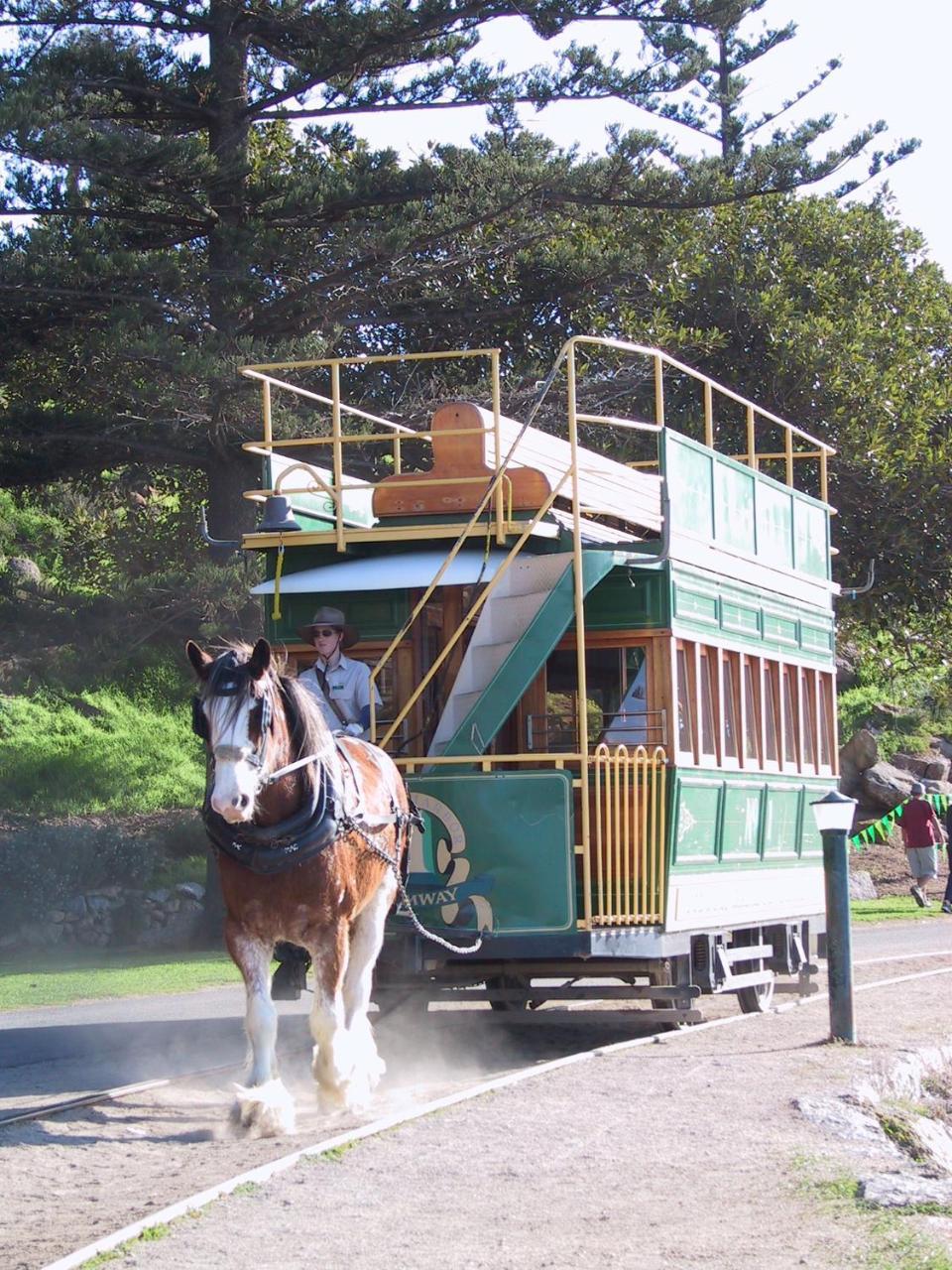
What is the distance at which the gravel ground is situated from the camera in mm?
6352

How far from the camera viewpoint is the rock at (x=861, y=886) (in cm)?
2852

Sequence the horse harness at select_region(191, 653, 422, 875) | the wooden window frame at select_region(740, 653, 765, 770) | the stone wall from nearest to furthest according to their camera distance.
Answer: the horse harness at select_region(191, 653, 422, 875) < the wooden window frame at select_region(740, 653, 765, 770) < the stone wall

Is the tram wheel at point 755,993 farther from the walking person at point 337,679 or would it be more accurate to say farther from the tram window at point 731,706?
the walking person at point 337,679

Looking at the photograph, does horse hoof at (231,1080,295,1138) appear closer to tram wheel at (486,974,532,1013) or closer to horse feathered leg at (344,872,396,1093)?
horse feathered leg at (344,872,396,1093)

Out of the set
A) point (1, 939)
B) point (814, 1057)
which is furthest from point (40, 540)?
point (814, 1057)

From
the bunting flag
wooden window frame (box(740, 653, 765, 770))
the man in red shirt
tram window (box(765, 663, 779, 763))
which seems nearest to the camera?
→ wooden window frame (box(740, 653, 765, 770))

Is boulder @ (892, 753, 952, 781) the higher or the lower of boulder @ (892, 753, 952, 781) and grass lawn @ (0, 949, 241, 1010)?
the higher

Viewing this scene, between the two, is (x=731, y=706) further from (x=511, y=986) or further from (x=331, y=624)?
(x=331, y=624)

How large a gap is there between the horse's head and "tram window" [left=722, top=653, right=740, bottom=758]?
5.13m

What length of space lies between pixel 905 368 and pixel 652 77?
6.78 metres

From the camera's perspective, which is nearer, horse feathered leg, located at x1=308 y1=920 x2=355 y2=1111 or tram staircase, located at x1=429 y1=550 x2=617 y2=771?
horse feathered leg, located at x1=308 y1=920 x2=355 y2=1111

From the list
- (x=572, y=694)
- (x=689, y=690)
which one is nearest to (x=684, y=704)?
(x=689, y=690)

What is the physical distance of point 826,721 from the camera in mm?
16078

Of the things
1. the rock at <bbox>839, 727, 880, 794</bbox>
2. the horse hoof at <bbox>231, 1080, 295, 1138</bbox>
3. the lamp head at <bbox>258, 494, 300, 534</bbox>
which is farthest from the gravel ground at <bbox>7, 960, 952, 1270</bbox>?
the rock at <bbox>839, 727, 880, 794</bbox>
